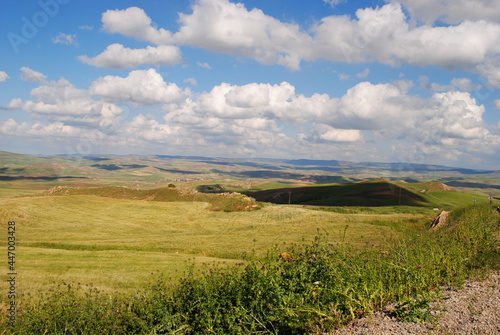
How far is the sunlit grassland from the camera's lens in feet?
57.0

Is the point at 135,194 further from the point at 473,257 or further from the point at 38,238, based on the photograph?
the point at 473,257

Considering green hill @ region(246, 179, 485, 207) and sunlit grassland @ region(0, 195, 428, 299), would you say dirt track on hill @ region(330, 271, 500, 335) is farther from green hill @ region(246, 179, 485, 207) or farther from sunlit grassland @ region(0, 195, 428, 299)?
green hill @ region(246, 179, 485, 207)

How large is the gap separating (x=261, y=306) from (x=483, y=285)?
5.08 m

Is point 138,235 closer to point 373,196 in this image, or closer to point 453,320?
point 453,320

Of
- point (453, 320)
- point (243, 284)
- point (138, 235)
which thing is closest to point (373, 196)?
point (138, 235)

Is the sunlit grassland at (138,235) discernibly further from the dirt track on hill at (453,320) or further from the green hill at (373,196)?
the green hill at (373,196)

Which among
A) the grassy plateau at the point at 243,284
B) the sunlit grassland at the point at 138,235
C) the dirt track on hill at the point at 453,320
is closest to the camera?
the dirt track on hill at the point at 453,320

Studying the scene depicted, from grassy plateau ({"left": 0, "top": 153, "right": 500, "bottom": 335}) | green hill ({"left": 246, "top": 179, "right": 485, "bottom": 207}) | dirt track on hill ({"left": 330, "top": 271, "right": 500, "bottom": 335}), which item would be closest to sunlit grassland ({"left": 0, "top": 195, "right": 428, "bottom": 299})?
grassy plateau ({"left": 0, "top": 153, "right": 500, "bottom": 335})

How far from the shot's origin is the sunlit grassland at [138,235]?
684 inches

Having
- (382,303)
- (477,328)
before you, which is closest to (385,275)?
(382,303)

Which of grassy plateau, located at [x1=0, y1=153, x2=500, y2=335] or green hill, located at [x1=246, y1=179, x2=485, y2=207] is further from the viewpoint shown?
green hill, located at [x1=246, y1=179, x2=485, y2=207]

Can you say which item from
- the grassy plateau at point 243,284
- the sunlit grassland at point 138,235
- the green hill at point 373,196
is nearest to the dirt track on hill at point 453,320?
the grassy plateau at point 243,284

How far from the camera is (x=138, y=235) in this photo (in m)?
32.9

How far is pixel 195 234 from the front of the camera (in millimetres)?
33844
